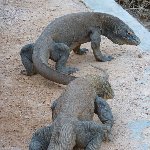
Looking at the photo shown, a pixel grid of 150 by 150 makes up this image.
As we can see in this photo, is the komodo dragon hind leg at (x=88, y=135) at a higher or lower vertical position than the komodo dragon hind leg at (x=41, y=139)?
higher

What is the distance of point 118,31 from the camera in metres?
7.76

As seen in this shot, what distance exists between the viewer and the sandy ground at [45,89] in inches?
212

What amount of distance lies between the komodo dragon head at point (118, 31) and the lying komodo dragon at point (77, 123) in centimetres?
232

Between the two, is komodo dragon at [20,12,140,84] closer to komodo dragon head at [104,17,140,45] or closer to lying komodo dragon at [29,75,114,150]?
komodo dragon head at [104,17,140,45]

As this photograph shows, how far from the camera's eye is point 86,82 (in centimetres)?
543

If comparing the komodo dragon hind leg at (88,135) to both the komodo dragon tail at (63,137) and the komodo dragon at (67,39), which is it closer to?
the komodo dragon tail at (63,137)

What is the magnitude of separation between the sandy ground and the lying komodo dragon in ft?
0.86

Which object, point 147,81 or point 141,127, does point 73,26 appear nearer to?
point 147,81

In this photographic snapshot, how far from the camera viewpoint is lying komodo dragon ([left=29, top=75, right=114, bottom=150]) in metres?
4.71

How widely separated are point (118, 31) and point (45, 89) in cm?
174

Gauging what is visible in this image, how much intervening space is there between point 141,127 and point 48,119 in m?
0.95

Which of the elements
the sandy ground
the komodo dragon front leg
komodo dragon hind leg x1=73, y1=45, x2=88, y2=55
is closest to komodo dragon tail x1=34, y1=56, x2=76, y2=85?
the sandy ground

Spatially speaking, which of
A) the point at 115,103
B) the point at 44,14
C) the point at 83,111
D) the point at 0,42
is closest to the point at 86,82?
the point at 83,111

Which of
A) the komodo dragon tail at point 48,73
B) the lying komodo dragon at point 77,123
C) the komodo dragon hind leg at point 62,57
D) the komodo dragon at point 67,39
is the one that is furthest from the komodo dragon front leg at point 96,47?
the lying komodo dragon at point 77,123
